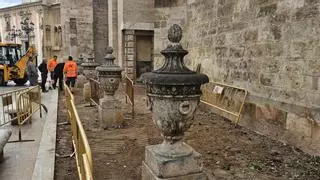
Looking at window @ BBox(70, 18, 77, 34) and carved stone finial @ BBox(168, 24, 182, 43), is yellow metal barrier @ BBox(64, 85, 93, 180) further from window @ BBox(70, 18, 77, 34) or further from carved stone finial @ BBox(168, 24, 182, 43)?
window @ BBox(70, 18, 77, 34)

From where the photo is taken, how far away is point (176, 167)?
3.47 metres

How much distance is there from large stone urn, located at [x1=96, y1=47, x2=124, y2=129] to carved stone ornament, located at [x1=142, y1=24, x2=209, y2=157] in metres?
3.54

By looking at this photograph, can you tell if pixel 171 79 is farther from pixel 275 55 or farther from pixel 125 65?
pixel 125 65

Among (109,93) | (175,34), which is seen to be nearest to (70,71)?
(109,93)

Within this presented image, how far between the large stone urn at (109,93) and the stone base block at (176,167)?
3.50 metres

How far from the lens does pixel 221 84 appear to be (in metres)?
8.42

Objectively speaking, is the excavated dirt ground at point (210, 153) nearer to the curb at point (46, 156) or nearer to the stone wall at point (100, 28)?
the curb at point (46, 156)

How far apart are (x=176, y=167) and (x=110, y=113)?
376 centimetres

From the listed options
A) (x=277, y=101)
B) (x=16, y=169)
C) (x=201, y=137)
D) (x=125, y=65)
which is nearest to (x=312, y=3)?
(x=277, y=101)

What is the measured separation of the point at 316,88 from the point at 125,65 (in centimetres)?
1084

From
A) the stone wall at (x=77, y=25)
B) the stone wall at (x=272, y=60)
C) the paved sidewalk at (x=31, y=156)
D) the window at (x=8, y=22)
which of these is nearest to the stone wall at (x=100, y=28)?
the stone wall at (x=77, y=25)

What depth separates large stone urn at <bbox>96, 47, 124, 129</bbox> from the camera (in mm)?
6912

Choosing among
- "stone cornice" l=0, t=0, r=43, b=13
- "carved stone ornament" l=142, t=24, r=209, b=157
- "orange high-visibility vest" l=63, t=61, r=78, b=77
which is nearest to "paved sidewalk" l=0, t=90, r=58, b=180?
"carved stone ornament" l=142, t=24, r=209, b=157

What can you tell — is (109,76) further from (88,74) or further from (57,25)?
(57,25)
